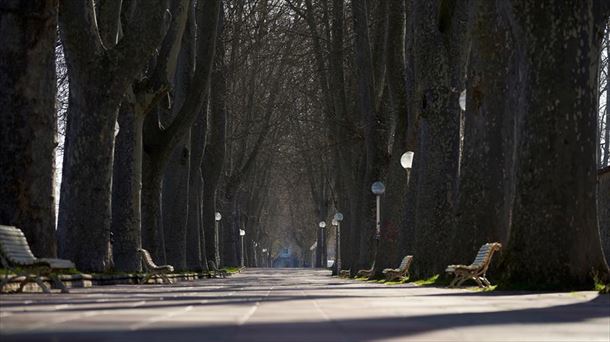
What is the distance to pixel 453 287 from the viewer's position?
2014 centimetres

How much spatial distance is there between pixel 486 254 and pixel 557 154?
9.39 feet

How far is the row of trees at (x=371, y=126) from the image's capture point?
1656 centimetres

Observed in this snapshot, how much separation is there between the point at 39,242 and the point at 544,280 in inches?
320

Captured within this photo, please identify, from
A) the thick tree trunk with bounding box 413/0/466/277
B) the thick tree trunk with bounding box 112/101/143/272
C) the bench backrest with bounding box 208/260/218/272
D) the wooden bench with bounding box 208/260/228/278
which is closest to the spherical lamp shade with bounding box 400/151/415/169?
the thick tree trunk with bounding box 413/0/466/277

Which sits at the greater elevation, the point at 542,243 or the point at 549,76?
the point at 549,76

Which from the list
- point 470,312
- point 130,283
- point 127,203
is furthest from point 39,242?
point 470,312

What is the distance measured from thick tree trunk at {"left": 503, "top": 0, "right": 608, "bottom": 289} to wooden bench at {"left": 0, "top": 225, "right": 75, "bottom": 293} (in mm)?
6603

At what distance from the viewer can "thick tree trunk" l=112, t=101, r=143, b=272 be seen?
2669cm

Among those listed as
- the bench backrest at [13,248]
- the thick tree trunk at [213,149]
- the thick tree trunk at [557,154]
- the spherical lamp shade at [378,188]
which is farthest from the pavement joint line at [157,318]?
the thick tree trunk at [213,149]

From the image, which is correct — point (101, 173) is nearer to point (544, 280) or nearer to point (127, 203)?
point (127, 203)

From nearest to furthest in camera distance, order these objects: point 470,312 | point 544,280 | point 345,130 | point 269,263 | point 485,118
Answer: point 470,312 < point 544,280 < point 485,118 < point 345,130 < point 269,263

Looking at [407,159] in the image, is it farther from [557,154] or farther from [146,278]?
[557,154]

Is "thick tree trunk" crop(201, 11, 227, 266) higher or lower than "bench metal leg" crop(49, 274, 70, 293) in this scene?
higher

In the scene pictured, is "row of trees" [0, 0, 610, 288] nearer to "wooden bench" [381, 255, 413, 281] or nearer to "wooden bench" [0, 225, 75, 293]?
"wooden bench" [381, 255, 413, 281]
